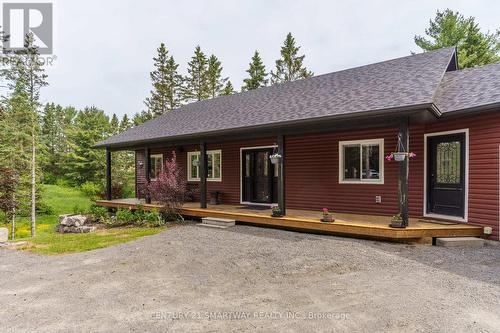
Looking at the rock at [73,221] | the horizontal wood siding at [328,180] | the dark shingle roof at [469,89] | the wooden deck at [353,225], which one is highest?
the dark shingle roof at [469,89]

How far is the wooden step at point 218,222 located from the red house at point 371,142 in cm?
76

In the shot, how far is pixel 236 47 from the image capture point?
24.3 m

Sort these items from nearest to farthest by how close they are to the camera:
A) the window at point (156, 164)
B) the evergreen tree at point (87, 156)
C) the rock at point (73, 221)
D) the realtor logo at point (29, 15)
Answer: the realtor logo at point (29, 15), the rock at point (73, 221), the window at point (156, 164), the evergreen tree at point (87, 156)

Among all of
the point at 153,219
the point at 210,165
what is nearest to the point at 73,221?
the point at 153,219

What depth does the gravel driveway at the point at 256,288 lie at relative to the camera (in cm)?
278

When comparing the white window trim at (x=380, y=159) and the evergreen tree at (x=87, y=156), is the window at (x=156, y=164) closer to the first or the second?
the white window trim at (x=380, y=159)

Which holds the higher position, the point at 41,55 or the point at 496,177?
the point at 41,55

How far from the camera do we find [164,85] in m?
25.6

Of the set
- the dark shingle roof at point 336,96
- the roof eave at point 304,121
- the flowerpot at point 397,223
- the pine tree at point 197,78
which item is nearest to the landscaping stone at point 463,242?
the flowerpot at point 397,223

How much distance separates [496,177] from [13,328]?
24.9ft

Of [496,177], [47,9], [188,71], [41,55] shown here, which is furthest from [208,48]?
[496,177]

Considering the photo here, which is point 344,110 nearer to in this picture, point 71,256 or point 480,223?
point 480,223

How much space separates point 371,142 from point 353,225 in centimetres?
254

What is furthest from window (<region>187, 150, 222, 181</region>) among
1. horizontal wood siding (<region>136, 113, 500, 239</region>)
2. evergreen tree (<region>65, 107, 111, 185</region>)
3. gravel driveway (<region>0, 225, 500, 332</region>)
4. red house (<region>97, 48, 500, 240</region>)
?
evergreen tree (<region>65, 107, 111, 185</region>)
